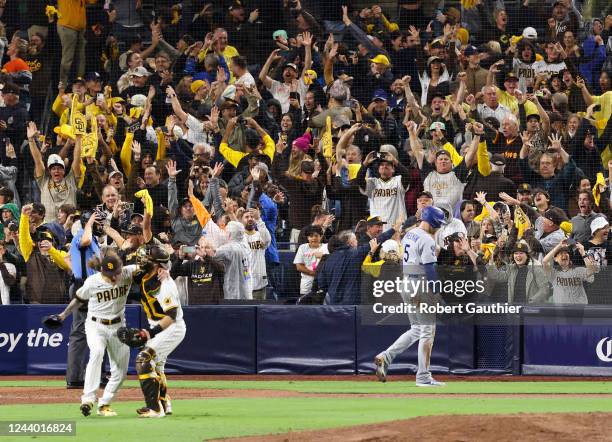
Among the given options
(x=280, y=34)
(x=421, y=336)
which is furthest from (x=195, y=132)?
(x=421, y=336)

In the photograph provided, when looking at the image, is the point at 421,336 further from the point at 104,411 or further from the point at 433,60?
the point at 433,60

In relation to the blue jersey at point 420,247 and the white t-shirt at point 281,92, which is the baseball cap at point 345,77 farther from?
the blue jersey at point 420,247

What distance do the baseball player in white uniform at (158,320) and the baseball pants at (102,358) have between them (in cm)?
39

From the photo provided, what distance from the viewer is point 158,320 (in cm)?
1186

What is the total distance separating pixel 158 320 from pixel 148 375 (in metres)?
0.75

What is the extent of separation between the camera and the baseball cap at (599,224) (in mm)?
17109

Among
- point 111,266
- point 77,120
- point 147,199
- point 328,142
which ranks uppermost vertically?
point 77,120

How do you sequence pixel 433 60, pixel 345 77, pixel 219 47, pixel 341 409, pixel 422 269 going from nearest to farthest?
pixel 341 409 < pixel 422 269 < pixel 433 60 < pixel 345 77 < pixel 219 47

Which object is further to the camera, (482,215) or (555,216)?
(482,215)

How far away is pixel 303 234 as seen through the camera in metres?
18.1

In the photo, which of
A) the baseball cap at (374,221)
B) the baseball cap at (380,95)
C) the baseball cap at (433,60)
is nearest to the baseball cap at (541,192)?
the baseball cap at (374,221)

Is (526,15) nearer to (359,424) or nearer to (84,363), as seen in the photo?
(84,363)

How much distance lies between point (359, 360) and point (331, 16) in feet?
27.5

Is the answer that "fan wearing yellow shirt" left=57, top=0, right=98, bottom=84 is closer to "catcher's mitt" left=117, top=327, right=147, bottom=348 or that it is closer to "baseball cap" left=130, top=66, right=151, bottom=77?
"baseball cap" left=130, top=66, right=151, bottom=77
